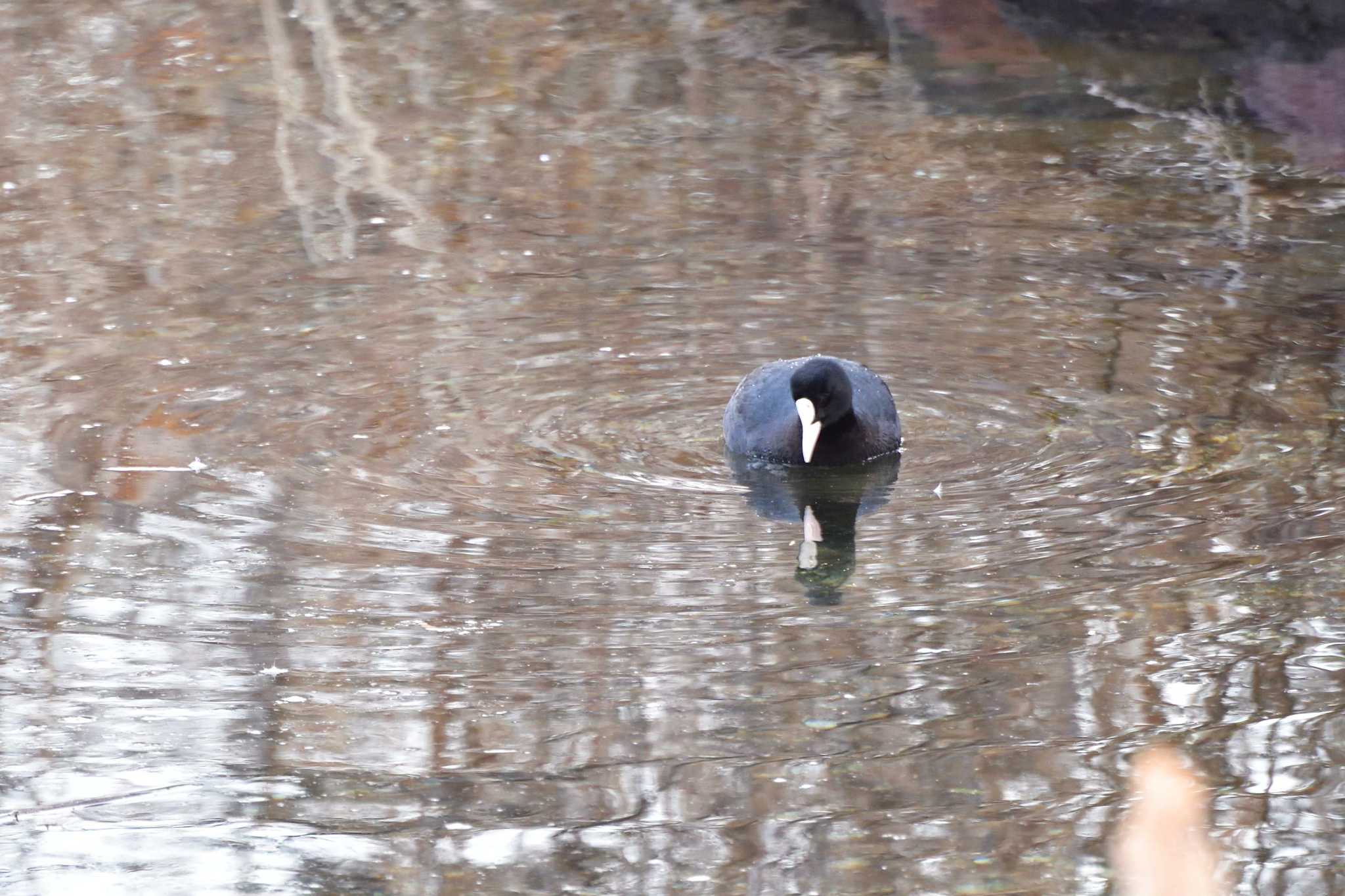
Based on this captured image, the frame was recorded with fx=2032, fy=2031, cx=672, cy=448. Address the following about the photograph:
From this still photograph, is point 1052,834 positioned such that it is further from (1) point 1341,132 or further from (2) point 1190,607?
(1) point 1341,132

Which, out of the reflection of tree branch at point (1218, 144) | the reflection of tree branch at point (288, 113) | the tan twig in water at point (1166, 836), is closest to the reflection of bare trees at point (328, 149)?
the reflection of tree branch at point (288, 113)

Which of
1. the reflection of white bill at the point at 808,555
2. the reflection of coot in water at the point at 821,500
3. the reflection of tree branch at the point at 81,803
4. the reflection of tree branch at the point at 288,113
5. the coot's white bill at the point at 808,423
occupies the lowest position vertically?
the reflection of tree branch at the point at 288,113

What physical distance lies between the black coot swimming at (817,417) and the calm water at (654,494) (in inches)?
4.9

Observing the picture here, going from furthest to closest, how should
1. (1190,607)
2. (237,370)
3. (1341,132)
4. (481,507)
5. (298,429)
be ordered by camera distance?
(1341,132)
(237,370)
(298,429)
(481,507)
(1190,607)

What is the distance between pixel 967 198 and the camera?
10.9m

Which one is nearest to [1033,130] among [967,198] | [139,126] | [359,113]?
[967,198]

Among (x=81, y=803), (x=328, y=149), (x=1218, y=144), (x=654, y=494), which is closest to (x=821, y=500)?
(x=654, y=494)

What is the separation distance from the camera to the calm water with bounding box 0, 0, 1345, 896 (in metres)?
4.92

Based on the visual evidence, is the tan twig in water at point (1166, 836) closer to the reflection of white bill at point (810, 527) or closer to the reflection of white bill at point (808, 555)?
the reflection of white bill at point (808, 555)

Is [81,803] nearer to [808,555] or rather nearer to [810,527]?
[808,555]

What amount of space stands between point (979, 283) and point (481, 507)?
3.42 meters

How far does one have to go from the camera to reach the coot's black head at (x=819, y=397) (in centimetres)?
739

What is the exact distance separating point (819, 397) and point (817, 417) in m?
0.08

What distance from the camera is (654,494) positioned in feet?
23.3
